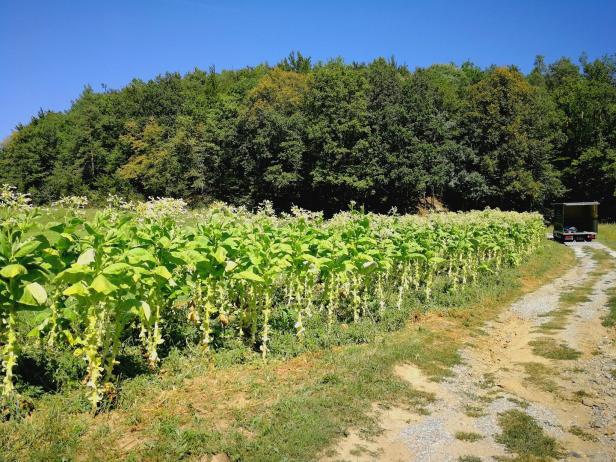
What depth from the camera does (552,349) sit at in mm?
10438

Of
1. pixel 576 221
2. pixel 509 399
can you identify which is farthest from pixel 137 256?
pixel 576 221

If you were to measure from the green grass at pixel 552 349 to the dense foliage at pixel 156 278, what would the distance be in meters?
3.37

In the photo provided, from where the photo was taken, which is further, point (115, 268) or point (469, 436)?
point (469, 436)

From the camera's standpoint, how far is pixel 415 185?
51.0m

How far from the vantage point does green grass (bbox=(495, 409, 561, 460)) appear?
20.0 feet

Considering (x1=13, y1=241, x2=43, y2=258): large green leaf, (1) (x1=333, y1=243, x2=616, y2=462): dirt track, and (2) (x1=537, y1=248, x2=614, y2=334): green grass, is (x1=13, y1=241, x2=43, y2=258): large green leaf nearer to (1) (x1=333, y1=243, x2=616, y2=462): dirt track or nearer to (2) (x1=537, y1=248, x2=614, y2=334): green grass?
(1) (x1=333, y1=243, x2=616, y2=462): dirt track

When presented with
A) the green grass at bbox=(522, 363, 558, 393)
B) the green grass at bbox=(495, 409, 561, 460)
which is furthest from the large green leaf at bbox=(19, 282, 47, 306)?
the green grass at bbox=(522, 363, 558, 393)

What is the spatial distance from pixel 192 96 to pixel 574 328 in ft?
257

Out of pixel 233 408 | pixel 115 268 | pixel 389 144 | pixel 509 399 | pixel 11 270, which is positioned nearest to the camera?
pixel 11 270

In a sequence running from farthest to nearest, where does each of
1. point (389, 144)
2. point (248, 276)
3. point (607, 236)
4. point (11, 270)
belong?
point (389, 144), point (607, 236), point (248, 276), point (11, 270)

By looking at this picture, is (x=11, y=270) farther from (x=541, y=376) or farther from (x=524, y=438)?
(x=541, y=376)

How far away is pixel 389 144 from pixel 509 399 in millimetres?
46032

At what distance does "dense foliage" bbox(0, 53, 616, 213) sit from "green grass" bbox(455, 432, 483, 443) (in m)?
44.0

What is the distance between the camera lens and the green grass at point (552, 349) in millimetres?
9984
